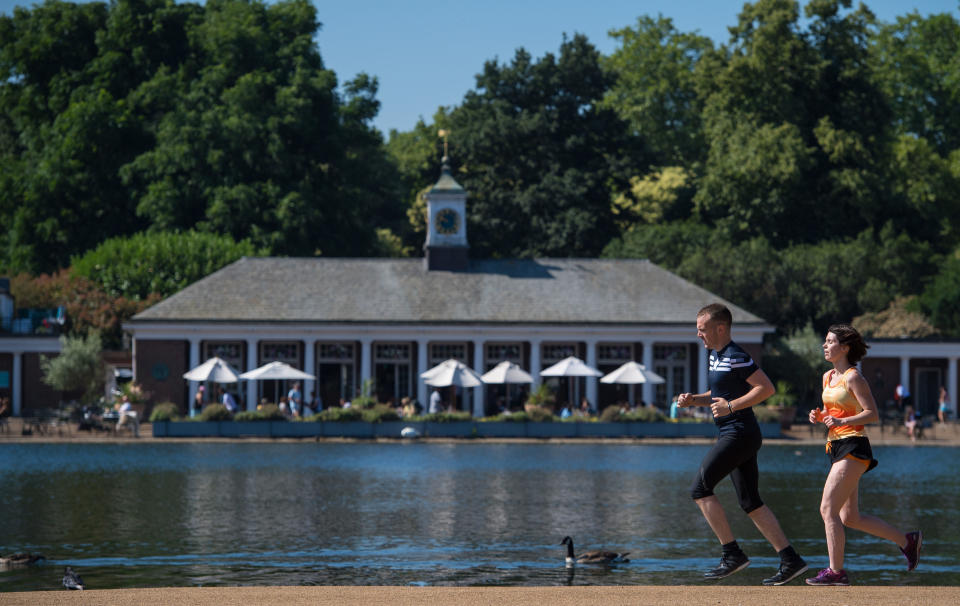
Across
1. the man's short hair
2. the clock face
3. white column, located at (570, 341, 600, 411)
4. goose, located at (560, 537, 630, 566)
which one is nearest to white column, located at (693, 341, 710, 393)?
white column, located at (570, 341, 600, 411)

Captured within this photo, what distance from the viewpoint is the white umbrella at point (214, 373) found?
49.7 m

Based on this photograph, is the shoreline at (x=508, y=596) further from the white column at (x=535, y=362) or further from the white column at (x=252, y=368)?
the white column at (x=535, y=362)

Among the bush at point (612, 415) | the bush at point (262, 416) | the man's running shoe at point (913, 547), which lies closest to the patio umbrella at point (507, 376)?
the bush at point (612, 415)

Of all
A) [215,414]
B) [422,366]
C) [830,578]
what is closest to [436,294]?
[422,366]

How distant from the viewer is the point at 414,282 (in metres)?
59.4

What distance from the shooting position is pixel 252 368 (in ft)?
183

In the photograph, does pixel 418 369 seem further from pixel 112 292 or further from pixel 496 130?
pixel 496 130

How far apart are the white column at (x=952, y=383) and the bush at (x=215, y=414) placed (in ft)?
100

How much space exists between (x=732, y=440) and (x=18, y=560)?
444 inches

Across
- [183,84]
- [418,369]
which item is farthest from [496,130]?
[418,369]

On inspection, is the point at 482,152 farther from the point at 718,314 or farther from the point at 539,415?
the point at 718,314

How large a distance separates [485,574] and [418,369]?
127 feet

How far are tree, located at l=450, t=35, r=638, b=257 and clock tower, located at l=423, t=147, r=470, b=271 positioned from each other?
1331cm

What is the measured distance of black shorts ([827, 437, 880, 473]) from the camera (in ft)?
35.9
